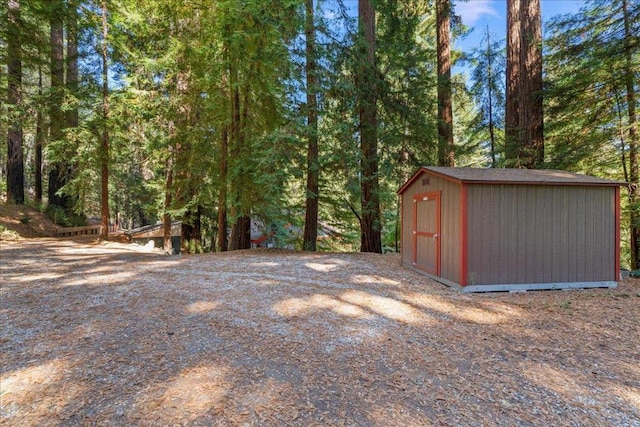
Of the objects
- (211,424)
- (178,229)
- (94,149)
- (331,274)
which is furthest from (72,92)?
(211,424)

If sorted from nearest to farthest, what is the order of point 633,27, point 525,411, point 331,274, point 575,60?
point 525,411
point 331,274
point 633,27
point 575,60

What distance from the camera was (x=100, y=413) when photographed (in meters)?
2.20

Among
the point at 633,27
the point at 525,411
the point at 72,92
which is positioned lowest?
the point at 525,411

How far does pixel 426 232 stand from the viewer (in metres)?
6.75

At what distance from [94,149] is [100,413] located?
972cm

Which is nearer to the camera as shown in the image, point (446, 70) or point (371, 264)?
point (371, 264)

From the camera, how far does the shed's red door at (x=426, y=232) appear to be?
6.33 m

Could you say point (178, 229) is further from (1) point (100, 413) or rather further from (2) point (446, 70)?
(1) point (100, 413)

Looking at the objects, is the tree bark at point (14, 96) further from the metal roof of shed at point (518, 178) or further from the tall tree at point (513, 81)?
the tall tree at point (513, 81)

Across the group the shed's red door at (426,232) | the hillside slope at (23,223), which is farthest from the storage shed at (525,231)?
the hillside slope at (23,223)

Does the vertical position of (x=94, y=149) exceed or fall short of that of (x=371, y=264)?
it exceeds it

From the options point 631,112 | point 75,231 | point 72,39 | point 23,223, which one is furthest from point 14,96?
point 631,112

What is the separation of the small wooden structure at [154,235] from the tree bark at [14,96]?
4.36 m

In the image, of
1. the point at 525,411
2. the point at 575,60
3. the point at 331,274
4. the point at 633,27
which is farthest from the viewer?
the point at 575,60
